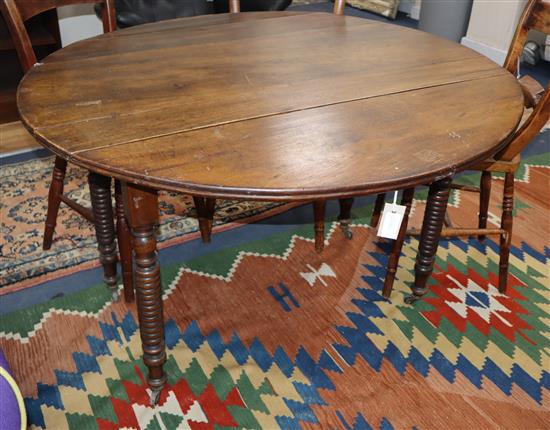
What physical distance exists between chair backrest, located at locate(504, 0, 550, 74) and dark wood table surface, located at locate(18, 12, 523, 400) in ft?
0.73

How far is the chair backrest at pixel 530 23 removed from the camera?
1.78 metres

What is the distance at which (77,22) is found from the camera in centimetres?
350

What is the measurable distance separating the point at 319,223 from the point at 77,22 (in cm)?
227

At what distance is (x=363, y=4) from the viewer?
5.44 m

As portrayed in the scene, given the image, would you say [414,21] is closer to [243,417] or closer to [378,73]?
[378,73]

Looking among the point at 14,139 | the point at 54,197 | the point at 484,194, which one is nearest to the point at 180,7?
the point at 14,139

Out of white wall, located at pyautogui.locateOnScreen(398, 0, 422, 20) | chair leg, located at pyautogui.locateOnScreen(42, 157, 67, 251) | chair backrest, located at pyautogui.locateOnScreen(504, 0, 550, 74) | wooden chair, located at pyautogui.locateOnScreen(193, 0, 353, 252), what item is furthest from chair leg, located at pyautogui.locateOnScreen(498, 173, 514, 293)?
white wall, located at pyautogui.locateOnScreen(398, 0, 422, 20)

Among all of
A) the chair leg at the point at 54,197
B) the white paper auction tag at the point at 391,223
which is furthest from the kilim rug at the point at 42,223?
the white paper auction tag at the point at 391,223

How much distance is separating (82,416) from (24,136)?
191 cm

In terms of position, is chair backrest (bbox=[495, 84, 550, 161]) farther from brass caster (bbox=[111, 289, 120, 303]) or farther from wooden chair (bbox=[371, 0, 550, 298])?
brass caster (bbox=[111, 289, 120, 303])

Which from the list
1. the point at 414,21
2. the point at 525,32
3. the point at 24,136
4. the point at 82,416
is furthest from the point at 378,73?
the point at 414,21

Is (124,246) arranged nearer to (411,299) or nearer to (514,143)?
(411,299)

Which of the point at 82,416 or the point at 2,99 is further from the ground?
the point at 2,99

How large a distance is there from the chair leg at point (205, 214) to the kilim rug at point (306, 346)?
9 centimetres
